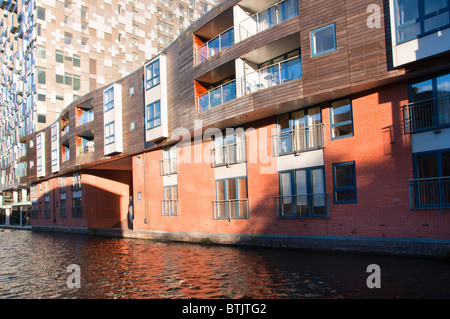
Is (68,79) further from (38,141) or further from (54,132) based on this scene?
(54,132)

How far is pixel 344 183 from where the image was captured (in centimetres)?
1398

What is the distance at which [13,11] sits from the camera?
2212 inches

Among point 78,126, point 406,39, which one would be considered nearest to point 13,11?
point 78,126

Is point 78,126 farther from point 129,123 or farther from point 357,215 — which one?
point 357,215

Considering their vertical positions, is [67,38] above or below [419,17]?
above

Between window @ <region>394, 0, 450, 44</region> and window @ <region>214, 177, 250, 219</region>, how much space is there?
9.07 m

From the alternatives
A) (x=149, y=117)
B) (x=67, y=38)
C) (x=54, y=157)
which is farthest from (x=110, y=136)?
(x=67, y=38)

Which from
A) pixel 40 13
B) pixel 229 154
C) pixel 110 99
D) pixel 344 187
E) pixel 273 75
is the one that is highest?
pixel 40 13

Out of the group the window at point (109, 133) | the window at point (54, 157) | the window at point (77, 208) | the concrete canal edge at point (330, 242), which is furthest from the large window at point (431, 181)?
the window at point (54, 157)

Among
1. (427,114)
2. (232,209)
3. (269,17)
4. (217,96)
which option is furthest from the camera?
(217,96)

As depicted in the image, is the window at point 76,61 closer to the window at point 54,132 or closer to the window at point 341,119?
the window at point 54,132

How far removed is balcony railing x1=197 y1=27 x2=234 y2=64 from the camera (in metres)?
18.3

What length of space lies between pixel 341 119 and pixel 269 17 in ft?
20.0
